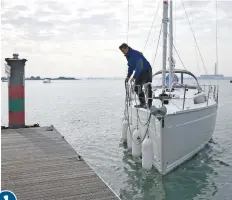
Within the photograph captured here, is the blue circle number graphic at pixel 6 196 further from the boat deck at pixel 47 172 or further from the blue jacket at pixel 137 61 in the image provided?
the blue jacket at pixel 137 61

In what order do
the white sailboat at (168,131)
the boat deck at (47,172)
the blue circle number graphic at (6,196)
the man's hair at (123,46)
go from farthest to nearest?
the man's hair at (123,46) < the white sailboat at (168,131) < the boat deck at (47,172) < the blue circle number graphic at (6,196)

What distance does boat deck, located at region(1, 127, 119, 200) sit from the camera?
16.7 feet

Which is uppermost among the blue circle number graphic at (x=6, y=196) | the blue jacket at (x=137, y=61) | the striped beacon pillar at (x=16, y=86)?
the blue jacket at (x=137, y=61)

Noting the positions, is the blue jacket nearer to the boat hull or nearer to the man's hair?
the man's hair

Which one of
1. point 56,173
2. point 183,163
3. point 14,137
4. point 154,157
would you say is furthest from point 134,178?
point 14,137

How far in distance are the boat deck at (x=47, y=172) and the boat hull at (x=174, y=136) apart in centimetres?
234

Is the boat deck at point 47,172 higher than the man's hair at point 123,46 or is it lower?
lower

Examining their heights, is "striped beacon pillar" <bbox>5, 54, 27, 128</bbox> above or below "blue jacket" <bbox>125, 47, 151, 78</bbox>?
below

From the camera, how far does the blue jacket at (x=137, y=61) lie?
9.21 metres

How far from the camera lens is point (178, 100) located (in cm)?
1073

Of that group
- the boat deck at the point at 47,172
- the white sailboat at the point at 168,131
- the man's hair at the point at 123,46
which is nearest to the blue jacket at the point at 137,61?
the man's hair at the point at 123,46

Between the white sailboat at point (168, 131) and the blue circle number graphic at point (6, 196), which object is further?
the white sailboat at point (168, 131)

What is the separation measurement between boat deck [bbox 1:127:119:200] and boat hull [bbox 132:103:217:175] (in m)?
2.34

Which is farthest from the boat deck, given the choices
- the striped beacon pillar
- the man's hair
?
the man's hair
